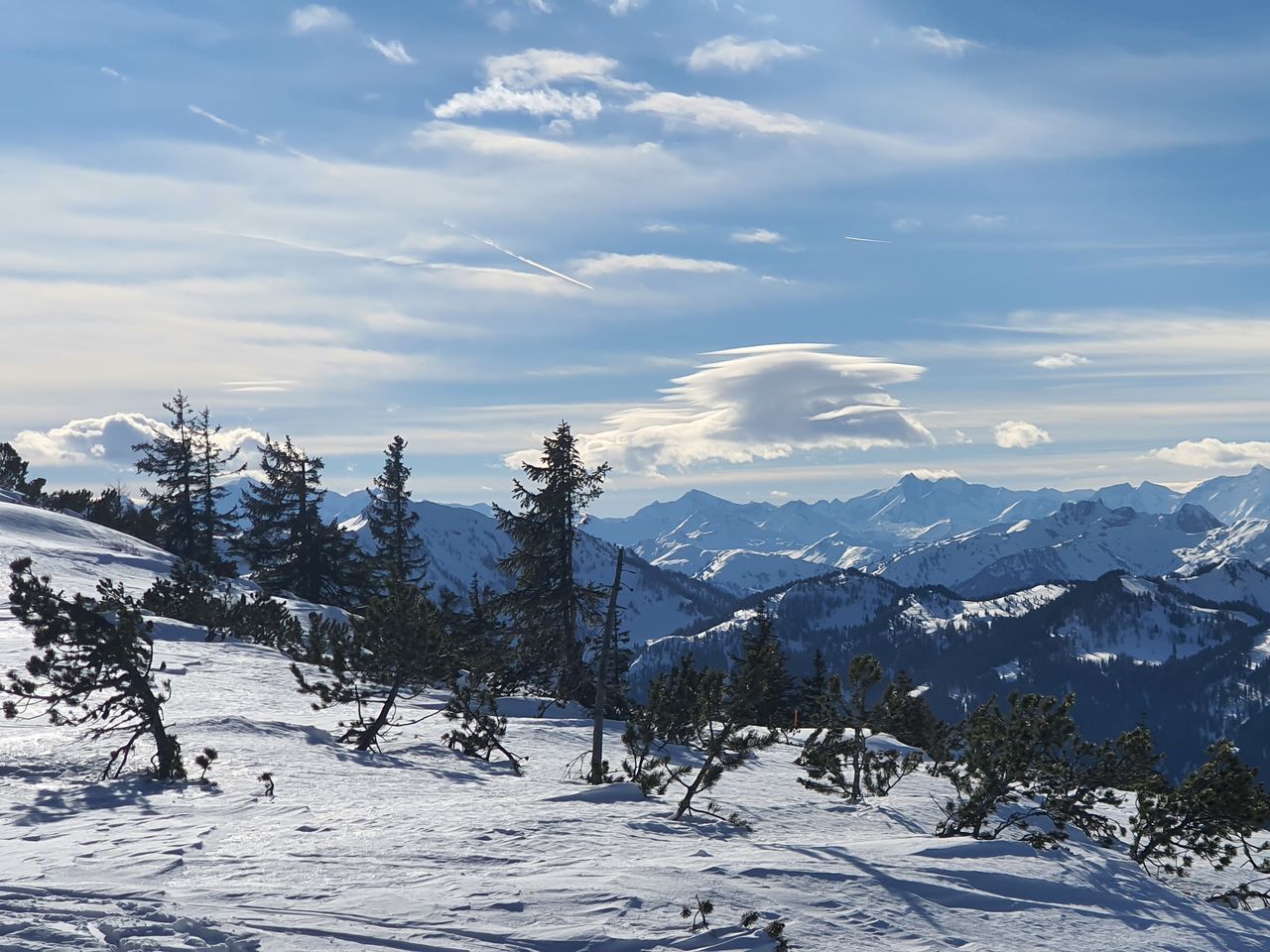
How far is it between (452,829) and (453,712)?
8.52 metres

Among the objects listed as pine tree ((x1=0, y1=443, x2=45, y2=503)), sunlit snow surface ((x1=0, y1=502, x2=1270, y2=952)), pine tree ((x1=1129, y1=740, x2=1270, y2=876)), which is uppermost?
pine tree ((x1=0, y1=443, x2=45, y2=503))

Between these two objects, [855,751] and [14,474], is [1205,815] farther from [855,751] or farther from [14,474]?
[14,474]

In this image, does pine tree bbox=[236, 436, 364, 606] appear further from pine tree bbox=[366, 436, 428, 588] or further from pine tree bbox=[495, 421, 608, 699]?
pine tree bbox=[495, 421, 608, 699]

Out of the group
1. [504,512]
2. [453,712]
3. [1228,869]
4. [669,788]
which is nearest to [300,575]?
Answer: [504,512]

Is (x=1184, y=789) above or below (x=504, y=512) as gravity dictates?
below

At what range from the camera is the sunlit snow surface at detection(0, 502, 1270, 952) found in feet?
24.8

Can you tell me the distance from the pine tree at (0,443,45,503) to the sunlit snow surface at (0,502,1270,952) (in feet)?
156

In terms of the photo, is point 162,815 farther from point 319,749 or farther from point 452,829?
point 319,749

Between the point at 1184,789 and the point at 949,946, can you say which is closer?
the point at 949,946

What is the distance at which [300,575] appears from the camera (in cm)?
5150

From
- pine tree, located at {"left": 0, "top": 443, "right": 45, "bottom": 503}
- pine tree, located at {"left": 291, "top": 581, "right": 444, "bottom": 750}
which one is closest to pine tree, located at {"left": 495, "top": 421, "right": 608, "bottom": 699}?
pine tree, located at {"left": 291, "top": 581, "right": 444, "bottom": 750}

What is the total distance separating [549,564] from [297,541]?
76.9 feet

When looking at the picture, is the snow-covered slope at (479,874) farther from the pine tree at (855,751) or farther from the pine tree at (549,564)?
the pine tree at (549,564)

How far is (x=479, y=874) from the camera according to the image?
30.1 ft
